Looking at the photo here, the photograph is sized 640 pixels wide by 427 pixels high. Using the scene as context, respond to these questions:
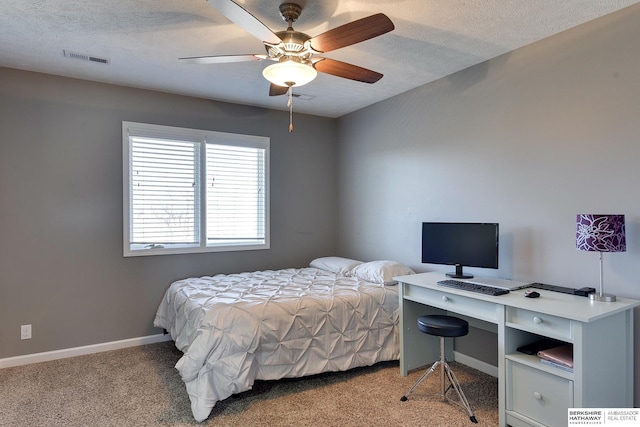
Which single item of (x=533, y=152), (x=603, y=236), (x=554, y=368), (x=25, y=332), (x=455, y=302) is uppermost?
(x=533, y=152)

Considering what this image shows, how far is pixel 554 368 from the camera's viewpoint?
6.79 ft

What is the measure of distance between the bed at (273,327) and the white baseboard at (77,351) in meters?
0.34

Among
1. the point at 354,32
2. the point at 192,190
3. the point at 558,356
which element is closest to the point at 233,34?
the point at 354,32

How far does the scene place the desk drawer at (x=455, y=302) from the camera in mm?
2410

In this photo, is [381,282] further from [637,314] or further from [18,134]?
[18,134]

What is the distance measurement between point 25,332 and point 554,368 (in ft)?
13.5

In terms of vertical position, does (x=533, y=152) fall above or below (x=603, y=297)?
above

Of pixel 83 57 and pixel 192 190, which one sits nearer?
pixel 83 57

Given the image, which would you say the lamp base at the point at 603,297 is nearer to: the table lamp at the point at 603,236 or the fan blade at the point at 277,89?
A: the table lamp at the point at 603,236

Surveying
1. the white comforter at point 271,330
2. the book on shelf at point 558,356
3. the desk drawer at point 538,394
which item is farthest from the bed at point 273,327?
the book on shelf at point 558,356

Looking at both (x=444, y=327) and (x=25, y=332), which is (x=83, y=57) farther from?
(x=444, y=327)

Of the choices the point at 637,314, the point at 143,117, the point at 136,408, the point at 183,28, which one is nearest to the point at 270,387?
the point at 136,408

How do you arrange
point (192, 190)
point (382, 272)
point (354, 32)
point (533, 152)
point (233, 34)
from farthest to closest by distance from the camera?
1. point (192, 190)
2. point (382, 272)
3. point (533, 152)
4. point (233, 34)
5. point (354, 32)

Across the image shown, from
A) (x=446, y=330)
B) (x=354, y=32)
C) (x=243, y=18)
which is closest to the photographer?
(x=243, y=18)
